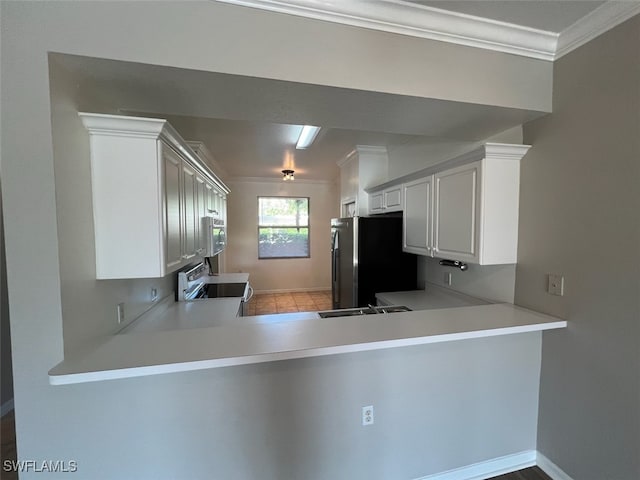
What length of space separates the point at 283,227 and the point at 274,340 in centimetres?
533

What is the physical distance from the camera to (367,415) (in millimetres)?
1537

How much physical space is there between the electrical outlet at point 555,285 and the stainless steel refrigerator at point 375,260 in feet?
4.53

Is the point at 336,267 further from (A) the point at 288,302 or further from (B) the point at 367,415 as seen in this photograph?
(A) the point at 288,302

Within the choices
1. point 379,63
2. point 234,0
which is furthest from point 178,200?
point 379,63

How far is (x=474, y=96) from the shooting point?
151 cm

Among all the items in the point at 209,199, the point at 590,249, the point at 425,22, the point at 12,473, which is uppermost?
the point at 425,22

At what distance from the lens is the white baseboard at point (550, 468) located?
5.40ft

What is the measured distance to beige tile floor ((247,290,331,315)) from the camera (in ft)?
16.7

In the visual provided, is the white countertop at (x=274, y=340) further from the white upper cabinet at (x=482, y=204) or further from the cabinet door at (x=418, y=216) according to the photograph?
the cabinet door at (x=418, y=216)

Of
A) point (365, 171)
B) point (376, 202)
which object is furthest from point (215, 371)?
point (365, 171)

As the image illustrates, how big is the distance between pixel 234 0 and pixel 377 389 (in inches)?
83.4

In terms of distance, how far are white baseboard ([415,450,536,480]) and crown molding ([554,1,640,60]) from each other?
2.59 meters

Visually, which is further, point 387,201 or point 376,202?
point 376,202

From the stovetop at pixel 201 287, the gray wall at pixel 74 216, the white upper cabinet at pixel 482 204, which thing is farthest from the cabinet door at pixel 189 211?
the white upper cabinet at pixel 482 204
